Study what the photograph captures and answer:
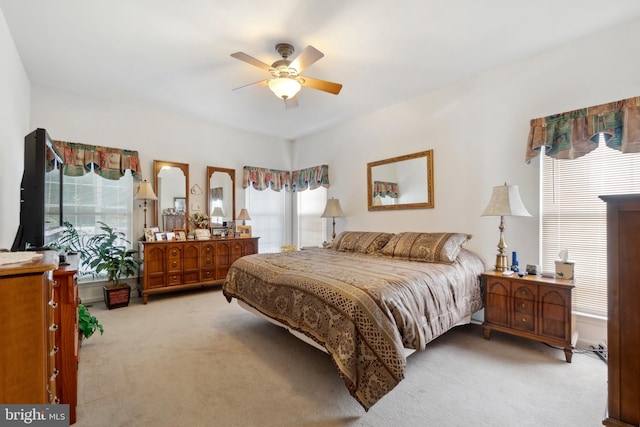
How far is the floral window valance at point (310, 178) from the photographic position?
5.11 metres

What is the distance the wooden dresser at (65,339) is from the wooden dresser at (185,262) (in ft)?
7.80

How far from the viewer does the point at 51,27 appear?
2.43m

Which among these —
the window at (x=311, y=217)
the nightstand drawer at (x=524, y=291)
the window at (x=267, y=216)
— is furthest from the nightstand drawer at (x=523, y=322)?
the window at (x=267, y=216)

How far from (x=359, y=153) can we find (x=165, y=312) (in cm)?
347

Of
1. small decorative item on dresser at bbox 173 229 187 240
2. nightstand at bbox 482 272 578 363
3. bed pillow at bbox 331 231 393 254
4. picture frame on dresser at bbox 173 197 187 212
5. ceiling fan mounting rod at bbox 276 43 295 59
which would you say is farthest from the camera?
picture frame on dresser at bbox 173 197 187 212

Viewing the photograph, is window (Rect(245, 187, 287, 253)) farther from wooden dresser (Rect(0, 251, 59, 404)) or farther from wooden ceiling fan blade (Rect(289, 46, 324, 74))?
wooden dresser (Rect(0, 251, 59, 404))

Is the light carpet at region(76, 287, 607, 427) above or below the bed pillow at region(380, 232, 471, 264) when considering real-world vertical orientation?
below

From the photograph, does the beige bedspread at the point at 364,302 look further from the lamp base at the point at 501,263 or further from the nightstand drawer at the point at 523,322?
the nightstand drawer at the point at 523,322

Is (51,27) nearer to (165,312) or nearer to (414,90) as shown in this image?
(165,312)

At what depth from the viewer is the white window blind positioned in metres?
2.47

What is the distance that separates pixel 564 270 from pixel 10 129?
495cm

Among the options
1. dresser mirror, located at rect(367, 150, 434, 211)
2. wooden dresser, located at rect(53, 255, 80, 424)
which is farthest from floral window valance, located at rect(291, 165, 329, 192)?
wooden dresser, located at rect(53, 255, 80, 424)

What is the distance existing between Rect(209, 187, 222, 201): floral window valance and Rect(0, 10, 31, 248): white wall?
2322 mm

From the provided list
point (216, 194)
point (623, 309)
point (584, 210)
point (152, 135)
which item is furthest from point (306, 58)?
point (216, 194)
